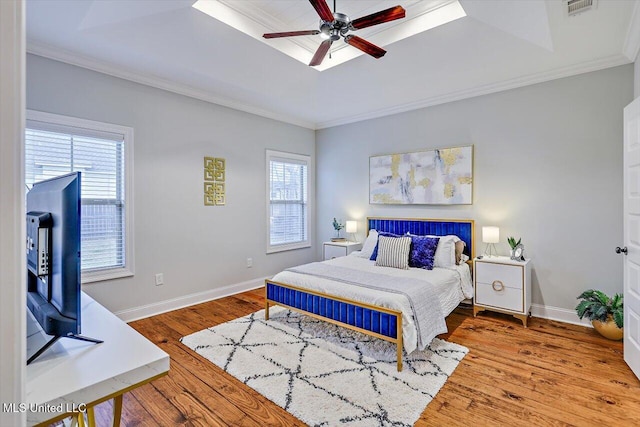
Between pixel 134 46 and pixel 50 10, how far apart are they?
613mm

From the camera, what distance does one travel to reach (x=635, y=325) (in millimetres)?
2377

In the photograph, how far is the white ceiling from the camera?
2.51m

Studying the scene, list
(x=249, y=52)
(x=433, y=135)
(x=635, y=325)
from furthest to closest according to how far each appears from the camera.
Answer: (x=433, y=135) → (x=249, y=52) → (x=635, y=325)

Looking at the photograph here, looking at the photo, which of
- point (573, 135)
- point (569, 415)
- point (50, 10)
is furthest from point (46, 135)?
point (573, 135)

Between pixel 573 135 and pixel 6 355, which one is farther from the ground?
pixel 573 135

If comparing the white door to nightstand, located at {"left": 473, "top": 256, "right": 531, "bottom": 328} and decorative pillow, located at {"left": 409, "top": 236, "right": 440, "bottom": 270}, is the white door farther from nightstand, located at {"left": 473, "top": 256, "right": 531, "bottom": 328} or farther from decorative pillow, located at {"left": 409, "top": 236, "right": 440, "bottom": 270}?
decorative pillow, located at {"left": 409, "top": 236, "right": 440, "bottom": 270}

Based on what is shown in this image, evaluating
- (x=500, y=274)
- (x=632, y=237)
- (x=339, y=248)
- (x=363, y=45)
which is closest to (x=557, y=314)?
(x=500, y=274)

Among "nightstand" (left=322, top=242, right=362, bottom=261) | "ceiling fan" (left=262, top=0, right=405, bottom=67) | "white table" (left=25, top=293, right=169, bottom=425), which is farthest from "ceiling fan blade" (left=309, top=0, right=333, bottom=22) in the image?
"nightstand" (left=322, top=242, right=362, bottom=261)

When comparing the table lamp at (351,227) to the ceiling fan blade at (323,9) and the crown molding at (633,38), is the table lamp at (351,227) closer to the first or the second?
the ceiling fan blade at (323,9)

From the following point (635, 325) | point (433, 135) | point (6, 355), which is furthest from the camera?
point (433, 135)

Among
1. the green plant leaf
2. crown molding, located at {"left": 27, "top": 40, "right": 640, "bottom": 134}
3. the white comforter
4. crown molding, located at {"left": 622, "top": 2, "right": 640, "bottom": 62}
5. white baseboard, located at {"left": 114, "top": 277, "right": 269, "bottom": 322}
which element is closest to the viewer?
crown molding, located at {"left": 622, "top": 2, "right": 640, "bottom": 62}

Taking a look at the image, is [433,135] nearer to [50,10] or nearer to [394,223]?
[394,223]

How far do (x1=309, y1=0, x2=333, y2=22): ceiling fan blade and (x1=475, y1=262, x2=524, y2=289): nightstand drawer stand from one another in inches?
117

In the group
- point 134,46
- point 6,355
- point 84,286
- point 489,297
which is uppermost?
point 134,46
